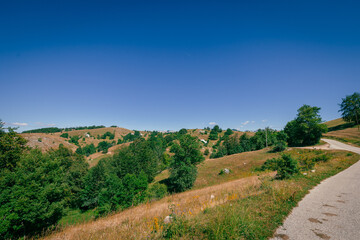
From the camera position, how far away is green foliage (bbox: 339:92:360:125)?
47.8 metres

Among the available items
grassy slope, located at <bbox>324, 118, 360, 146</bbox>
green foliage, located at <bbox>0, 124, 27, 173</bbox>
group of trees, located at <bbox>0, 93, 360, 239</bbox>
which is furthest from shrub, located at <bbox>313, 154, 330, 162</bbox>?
green foliage, located at <bbox>0, 124, 27, 173</bbox>

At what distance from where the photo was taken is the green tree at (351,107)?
157ft

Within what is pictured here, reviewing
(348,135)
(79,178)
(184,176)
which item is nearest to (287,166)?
(184,176)

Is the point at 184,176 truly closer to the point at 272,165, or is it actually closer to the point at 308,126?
the point at 272,165

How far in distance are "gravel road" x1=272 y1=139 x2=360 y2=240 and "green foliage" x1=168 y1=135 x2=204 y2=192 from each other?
2287 cm

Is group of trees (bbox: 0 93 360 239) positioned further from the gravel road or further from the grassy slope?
the grassy slope

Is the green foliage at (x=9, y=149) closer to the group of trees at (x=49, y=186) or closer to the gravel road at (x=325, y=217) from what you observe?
the group of trees at (x=49, y=186)

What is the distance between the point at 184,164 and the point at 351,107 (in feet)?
224

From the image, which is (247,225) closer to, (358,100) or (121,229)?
(121,229)

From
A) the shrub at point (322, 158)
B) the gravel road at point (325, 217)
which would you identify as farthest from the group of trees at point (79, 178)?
the shrub at point (322, 158)

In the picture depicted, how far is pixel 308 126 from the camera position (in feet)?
117

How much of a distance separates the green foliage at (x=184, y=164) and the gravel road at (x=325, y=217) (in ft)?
75.0

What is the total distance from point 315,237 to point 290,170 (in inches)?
381

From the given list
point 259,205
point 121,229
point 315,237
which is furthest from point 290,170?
point 121,229
